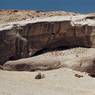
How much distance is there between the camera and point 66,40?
37.2 m

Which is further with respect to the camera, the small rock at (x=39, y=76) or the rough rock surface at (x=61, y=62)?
the rough rock surface at (x=61, y=62)

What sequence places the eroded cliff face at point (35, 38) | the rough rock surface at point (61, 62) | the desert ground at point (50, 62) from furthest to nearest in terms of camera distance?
the eroded cliff face at point (35, 38) → the rough rock surface at point (61, 62) → the desert ground at point (50, 62)

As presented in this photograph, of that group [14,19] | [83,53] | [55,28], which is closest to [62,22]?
[55,28]

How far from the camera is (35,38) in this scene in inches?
1479

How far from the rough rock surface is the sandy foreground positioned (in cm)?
107

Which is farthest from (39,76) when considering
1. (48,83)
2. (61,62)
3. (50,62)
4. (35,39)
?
(35,39)

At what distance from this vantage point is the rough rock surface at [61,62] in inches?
1305

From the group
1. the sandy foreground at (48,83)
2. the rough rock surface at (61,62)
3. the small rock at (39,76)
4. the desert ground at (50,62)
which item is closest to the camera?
the sandy foreground at (48,83)

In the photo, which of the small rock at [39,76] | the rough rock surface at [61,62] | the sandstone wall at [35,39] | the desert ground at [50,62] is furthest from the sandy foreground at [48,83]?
the sandstone wall at [35,39]

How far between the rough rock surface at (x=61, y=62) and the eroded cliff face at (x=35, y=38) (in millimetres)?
1531

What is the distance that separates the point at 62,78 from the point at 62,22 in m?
7.67

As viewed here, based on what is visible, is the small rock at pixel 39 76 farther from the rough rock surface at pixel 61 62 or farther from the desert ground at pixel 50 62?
the rough rock surface at pixel 61 62

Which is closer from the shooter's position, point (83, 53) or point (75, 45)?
point (83, 53)

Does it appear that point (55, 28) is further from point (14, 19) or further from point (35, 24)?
point (14, 19)
